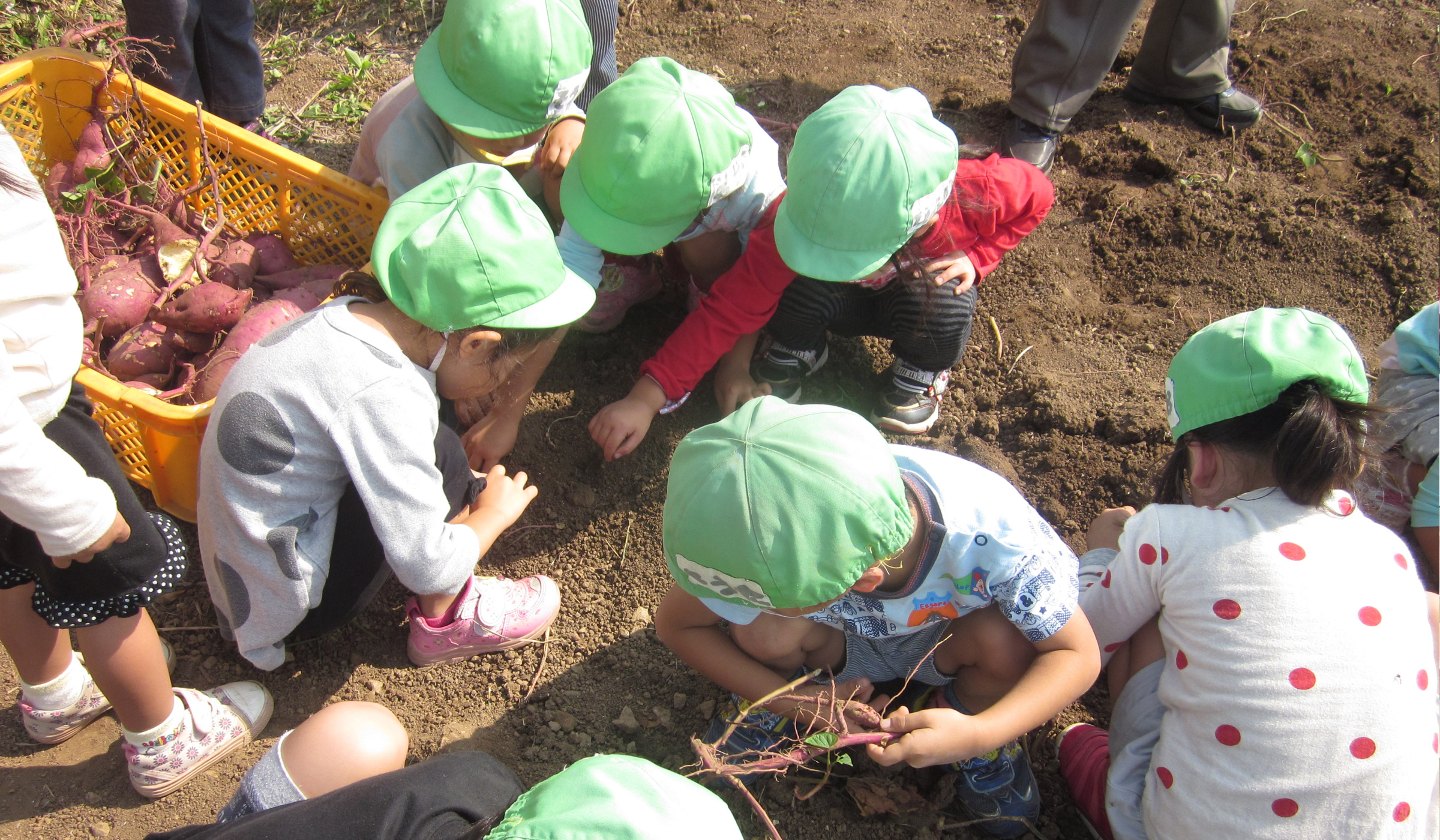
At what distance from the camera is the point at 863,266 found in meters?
1.90

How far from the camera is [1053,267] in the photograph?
2.75 metres

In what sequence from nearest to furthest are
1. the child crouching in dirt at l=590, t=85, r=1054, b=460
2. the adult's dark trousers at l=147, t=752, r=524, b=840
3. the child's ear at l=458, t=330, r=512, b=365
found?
the adult's dark trousers at l=147, t=752, r=524, b=840
the child's ear at l=458, t=330, r=512, b=365
the child crouching in dirt at l=590, t=85, r=1054, b=460

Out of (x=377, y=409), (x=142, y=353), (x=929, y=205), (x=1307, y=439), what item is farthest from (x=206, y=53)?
(x=1307, y=439)

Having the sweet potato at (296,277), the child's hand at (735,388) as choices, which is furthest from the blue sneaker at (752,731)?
the sweet potato at (296,277)

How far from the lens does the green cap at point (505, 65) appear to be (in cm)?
197

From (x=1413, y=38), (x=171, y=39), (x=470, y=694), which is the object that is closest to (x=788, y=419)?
(x=470, y=694)

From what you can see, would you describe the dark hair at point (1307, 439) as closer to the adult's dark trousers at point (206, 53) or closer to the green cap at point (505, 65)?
the green cap at point (505, 65)

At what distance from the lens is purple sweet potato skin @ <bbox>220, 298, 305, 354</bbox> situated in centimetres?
208

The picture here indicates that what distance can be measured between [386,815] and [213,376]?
4.19 ft

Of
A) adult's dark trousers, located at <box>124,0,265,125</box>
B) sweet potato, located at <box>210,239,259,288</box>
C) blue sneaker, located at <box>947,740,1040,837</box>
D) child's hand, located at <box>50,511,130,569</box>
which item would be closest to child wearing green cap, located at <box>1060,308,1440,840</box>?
blue sneaker, located at <box>947,740,1040,837</box>

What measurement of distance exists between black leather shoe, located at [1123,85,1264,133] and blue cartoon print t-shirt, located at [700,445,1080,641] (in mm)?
2220

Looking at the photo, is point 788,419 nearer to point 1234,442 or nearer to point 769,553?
point 769,553

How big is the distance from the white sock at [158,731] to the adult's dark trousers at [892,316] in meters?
1.65

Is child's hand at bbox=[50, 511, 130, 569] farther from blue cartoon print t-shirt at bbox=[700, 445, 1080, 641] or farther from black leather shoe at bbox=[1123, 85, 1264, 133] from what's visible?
black leather shoe at bbox=[1123, 85, 1264, 133]
